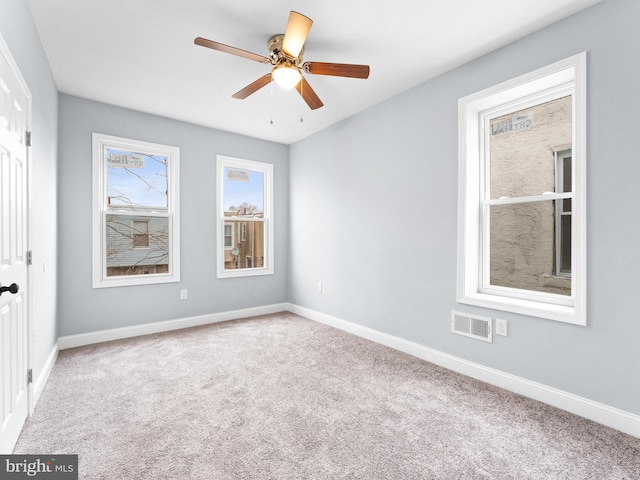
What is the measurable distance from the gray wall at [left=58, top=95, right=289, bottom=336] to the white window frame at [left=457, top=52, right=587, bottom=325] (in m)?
2.97

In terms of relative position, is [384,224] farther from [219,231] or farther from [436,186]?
[219,231]

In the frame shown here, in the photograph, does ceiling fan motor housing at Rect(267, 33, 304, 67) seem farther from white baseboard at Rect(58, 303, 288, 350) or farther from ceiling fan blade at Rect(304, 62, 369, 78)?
white baseboard at Rect(58, 303, 288, 350)

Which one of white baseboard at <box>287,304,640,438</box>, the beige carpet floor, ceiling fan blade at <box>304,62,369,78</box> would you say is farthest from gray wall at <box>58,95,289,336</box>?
ceiling fan blade at <box>304,62,369,78</box>

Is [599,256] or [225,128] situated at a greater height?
[225,128]

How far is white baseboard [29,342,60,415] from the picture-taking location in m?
2.29

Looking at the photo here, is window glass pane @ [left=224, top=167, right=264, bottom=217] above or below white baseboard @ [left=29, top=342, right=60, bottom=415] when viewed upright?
above

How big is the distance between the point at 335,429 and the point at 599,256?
2004 millimetres

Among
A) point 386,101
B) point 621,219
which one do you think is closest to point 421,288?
point 621,219

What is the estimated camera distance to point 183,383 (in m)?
2.65

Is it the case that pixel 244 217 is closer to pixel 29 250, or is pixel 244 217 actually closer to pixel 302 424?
pixel 29 250

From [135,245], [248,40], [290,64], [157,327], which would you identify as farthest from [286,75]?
[157,327]

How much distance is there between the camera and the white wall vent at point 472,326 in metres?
2.67

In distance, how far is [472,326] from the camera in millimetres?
2775

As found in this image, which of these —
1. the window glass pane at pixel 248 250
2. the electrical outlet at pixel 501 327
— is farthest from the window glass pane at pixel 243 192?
the electrical outlet at pixel 501 327
